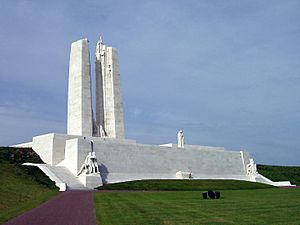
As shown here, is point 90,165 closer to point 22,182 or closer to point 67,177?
A: point 67,177

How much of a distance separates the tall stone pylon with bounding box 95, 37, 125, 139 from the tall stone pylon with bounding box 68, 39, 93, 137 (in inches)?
121

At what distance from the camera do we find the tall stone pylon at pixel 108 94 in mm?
46031

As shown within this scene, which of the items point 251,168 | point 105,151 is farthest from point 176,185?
point 251,168

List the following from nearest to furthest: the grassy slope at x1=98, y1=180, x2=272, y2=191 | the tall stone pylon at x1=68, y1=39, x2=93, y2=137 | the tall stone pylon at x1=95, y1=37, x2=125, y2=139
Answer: the grassy slope at x1=98, y1=180, x2=272, y2=191
the tall stone pylon at x1=68, y1=39, x2=93, y2=137
the tall stone pylon at x1=95, y1=37, x2=125, y2=139

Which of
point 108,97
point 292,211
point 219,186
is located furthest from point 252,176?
point 292,211

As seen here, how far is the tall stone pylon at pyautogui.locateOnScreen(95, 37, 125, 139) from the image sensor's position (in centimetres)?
4603

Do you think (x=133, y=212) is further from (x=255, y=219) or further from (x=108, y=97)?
(x=108, y=97)

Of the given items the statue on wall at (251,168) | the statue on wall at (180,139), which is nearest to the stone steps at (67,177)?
the statue on wall at (180,139)

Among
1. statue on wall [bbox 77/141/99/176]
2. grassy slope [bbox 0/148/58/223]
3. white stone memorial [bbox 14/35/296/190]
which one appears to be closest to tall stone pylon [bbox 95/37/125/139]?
white stone memorial [bbox 14/35/296/190]

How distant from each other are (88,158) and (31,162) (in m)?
7.73

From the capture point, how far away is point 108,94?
4684cm

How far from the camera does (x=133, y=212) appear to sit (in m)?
13.3

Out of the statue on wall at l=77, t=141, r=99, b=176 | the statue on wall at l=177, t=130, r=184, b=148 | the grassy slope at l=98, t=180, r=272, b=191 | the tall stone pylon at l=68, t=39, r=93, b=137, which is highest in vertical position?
the tall stone pylon at l=68, t=39, r=93, b=137

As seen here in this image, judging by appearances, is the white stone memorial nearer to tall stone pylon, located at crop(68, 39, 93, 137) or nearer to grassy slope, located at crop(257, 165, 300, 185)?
tall stone pylon, located at crop(68, 39, 93, 137)
